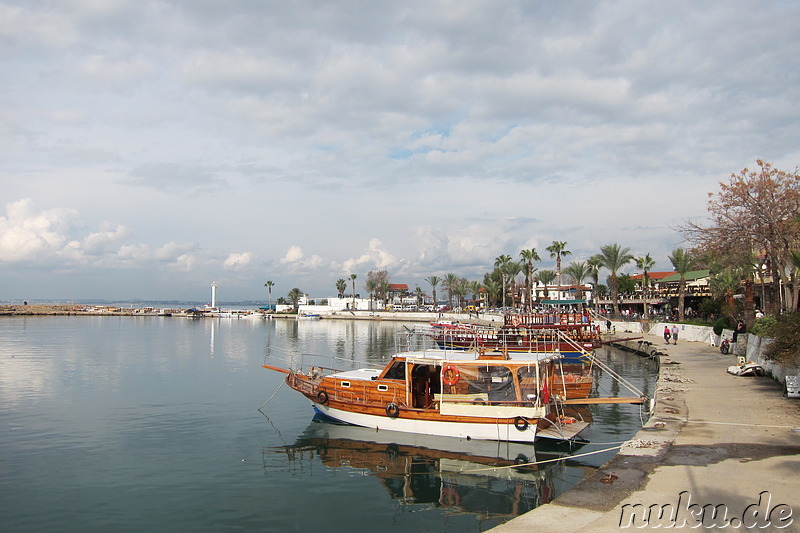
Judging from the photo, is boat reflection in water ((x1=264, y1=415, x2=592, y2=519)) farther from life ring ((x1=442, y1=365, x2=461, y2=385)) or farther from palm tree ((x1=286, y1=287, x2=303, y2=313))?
palm tree ((x1=286, y1=287, x2=303, y2=313))

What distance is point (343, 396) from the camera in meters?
21.4

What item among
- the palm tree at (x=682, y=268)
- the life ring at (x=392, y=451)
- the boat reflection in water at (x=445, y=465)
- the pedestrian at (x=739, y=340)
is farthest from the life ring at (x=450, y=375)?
the palm tree at (x=682, y=268)

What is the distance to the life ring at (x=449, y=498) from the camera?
14148mm

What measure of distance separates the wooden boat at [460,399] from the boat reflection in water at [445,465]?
46 centimetres

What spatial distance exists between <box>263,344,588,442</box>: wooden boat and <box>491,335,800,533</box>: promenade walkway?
11.9 feet

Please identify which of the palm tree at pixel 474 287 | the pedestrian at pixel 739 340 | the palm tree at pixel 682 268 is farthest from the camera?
the palm tree at pixel 474 287

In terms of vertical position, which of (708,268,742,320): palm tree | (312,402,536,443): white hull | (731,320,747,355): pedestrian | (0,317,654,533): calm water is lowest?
(0,317,654,533): calm water

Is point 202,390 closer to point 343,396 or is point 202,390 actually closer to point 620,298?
point 343,396

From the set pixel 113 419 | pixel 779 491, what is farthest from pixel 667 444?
pixel 113 419

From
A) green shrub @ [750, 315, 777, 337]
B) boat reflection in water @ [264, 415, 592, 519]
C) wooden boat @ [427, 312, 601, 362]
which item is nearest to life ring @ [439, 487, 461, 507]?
boat reflection in water @ [264, 415, 592, 519]

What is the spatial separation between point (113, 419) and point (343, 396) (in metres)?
11.1

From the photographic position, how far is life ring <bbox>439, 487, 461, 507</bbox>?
14.1m

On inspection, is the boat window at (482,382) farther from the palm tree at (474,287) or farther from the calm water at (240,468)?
the palm tree at (474,287)

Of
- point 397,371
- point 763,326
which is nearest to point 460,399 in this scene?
point 397,371
